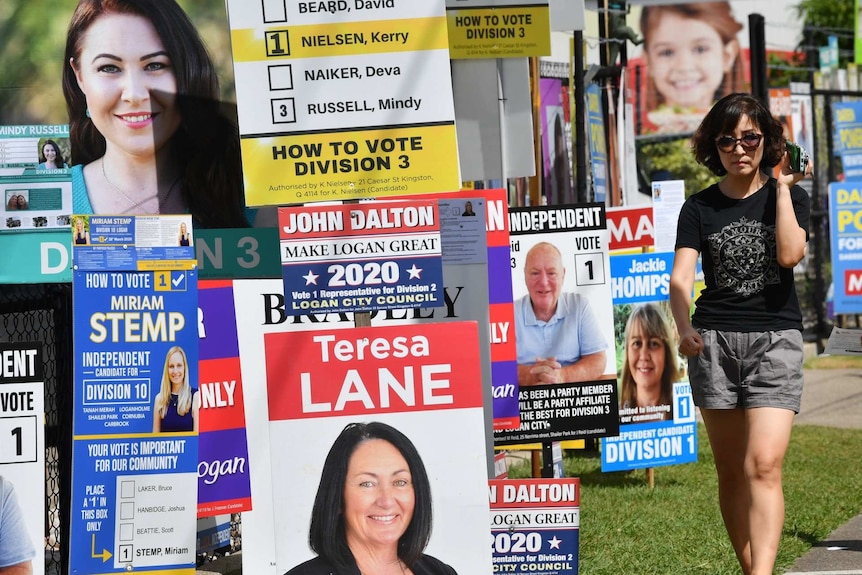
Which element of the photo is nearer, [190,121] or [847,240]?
[190,121]

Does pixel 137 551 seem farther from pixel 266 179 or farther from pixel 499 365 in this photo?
pixel 499 365

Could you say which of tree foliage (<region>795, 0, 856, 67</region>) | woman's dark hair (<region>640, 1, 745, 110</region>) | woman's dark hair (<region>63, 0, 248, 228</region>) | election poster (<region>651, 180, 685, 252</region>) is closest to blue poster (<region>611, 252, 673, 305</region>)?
election poster (<region>651, 180, 685, 252</region>)

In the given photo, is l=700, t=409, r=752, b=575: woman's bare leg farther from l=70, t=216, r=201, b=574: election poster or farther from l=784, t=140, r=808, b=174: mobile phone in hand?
l=70, t=216, r=201, b=574: election poster

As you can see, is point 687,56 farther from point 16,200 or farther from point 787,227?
point 787,227

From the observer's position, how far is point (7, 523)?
195 inches

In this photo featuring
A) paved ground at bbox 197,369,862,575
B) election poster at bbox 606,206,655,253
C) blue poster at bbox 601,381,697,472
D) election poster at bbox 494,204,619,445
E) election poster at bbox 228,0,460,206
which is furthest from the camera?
election poster at bbox 606,206,655,253

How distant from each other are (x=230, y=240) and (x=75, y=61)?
131 centimetres

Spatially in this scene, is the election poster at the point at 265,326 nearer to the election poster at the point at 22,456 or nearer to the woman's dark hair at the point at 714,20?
the election poster at the point at 22,456

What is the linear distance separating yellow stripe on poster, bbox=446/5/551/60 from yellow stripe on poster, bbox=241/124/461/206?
2.40 meters

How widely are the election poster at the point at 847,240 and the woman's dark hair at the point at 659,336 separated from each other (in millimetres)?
5323

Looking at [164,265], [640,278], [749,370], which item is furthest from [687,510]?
[164,265]

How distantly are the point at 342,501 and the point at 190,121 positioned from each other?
364 centimetres

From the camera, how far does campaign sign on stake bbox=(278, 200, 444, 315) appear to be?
4609 mm

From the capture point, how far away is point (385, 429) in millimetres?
4328
